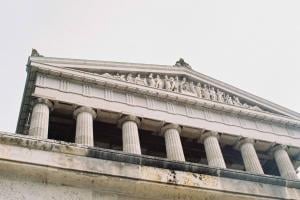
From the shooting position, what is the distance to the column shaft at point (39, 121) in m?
31.5

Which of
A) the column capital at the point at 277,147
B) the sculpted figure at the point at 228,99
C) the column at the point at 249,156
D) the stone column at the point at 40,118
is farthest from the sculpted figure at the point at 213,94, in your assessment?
the stone column at the point at 40,118

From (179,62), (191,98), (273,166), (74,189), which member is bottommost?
(74,189)

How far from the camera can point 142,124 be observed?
38812 mm

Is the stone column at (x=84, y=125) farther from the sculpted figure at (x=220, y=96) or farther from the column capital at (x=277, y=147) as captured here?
the column capital at (x=277, y=147)

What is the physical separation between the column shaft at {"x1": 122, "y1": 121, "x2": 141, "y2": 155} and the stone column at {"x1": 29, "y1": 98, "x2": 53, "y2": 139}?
6.28 metres

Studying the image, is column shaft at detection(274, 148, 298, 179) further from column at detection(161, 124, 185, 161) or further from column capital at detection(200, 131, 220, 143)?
column at detection(161, 124, 185, 161)

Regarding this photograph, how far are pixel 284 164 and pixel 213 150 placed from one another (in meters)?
8.05

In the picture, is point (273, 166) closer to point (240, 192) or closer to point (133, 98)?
point (133, 98)

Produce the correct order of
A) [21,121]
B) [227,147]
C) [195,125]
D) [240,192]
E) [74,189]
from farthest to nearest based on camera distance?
[227,147] < [195,125] < [21,121] < [240,192] < [74,189]

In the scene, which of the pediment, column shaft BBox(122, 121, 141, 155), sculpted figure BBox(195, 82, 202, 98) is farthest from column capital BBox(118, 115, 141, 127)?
sculpted figure BBox(195, 82, 202, 98)

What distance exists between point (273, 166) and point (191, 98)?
12082 mm

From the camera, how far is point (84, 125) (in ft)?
112

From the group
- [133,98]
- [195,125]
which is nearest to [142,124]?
[133,98]

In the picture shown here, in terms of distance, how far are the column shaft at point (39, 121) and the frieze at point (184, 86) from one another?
26.2 feet
